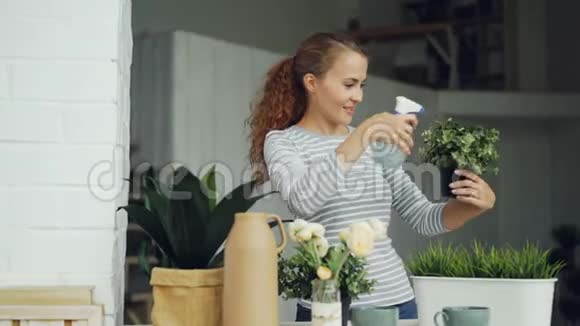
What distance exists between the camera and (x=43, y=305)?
147 centimetres

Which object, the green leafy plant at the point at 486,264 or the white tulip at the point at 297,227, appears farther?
the green leafy plant at the point at 486,264

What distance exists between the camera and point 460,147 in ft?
4.56

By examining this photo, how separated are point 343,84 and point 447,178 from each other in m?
0.33

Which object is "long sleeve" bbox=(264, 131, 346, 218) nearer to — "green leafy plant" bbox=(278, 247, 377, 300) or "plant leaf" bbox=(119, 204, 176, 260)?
"green leafy plant" bbox=(278, 247, 377, 300)

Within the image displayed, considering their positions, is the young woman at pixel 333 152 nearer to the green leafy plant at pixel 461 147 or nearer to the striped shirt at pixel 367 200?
the striped shirt at pixel 367 200

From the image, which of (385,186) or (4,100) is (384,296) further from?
(4,100)

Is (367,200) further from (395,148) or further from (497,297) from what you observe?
(497,297)

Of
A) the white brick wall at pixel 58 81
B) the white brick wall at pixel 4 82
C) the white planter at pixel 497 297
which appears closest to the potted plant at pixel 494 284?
the white planter at pixel 497 297

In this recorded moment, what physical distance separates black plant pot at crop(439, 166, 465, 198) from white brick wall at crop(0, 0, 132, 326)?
57 cm

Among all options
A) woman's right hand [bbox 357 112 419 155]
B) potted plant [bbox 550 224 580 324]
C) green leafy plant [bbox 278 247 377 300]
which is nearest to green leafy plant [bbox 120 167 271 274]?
green leafy plant [bbox 278 247 377 300]

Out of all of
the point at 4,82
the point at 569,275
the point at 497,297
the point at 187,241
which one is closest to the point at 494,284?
the point at 497,297

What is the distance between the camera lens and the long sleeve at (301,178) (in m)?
1.45

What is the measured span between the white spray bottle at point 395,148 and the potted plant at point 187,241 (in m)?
0.23

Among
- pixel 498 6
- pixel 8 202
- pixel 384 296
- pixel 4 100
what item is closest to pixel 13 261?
pixel 8 202
